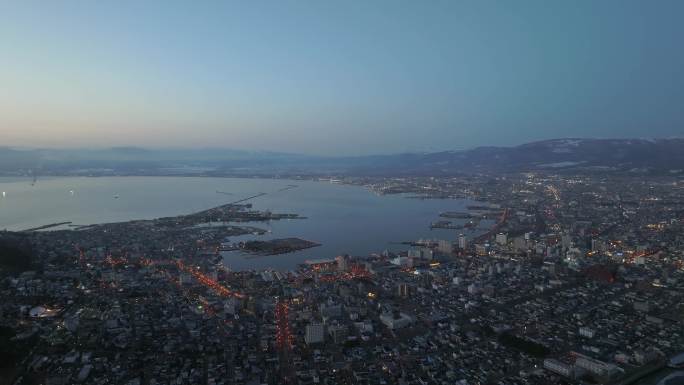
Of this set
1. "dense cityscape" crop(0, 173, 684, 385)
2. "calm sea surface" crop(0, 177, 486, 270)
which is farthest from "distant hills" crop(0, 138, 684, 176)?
"dense cityscape" crop(0, 173, 684, 385)

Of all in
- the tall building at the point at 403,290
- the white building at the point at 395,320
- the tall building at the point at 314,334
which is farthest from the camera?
the tall building at the point at 403,290

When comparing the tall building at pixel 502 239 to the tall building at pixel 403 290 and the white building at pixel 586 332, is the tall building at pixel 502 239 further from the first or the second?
the white building at pixel 586 332

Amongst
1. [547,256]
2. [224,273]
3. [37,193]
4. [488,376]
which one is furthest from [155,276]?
[37,193]

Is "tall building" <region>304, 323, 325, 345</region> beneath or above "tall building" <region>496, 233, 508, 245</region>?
beneath

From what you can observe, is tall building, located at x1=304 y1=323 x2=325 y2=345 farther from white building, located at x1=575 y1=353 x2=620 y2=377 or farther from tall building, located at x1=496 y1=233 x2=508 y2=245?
tall building, located at x1=496 y1=233 x2=508 y2=245

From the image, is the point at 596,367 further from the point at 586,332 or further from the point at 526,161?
the point at 526,161

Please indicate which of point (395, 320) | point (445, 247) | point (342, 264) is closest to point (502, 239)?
point (445, 247)

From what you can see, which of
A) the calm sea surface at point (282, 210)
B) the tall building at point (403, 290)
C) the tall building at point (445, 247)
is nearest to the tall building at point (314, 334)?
the tall building at point (403, 290)
